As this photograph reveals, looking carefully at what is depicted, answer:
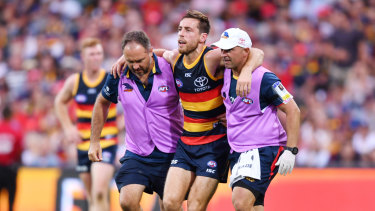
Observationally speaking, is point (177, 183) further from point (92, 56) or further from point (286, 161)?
point (92, 56)

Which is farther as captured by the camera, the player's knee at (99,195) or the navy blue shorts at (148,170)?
the player's knee at (99,195)

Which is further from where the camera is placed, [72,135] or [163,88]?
[72,135]

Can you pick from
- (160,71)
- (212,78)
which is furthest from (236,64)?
(160,71)

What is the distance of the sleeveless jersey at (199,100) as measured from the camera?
7773mm

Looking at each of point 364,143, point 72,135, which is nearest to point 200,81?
point 72,135

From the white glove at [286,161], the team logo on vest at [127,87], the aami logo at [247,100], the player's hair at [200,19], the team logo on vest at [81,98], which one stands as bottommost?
the white glove at [286,161]

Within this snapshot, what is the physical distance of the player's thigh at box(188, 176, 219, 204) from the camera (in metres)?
7.68

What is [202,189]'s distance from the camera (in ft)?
25.2

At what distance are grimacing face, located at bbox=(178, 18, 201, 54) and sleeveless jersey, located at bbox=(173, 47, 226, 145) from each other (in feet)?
0.51

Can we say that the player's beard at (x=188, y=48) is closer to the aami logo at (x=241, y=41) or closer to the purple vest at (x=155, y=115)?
the purple vest at (x=155, y=115)

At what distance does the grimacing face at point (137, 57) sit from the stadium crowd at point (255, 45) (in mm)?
4708

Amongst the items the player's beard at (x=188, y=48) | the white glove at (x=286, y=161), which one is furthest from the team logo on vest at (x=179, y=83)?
the white glove at (x=286, y=161)

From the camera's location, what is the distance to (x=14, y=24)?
19.7 m

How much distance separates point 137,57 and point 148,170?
1.39m
